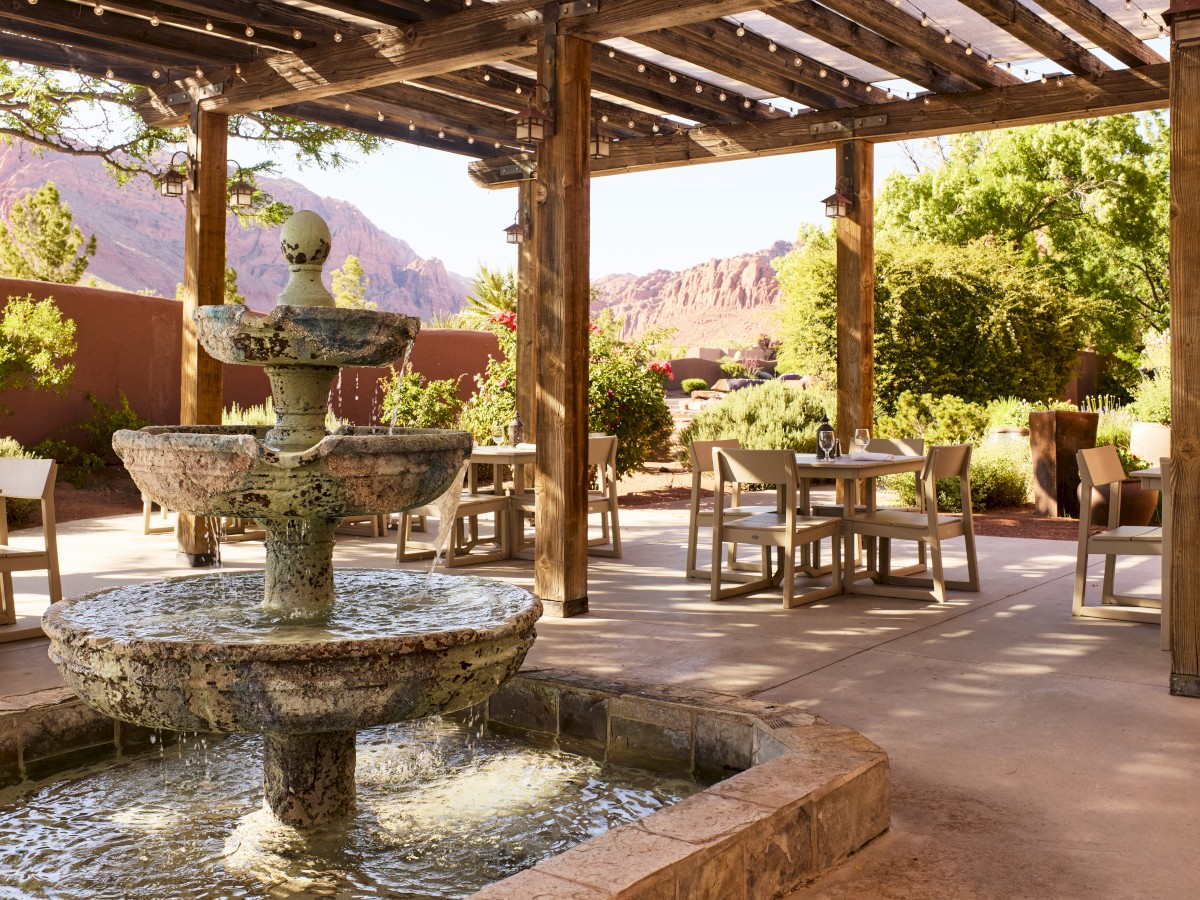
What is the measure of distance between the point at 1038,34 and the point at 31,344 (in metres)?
8.14

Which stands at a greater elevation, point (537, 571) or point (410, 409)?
point (410, 409)

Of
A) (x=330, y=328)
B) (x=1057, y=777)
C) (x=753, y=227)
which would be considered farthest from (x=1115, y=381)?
(x=753, y=227)

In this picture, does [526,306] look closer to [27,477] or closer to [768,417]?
[768,417]

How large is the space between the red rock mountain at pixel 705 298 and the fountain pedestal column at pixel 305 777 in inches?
2570

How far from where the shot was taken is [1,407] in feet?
33.0

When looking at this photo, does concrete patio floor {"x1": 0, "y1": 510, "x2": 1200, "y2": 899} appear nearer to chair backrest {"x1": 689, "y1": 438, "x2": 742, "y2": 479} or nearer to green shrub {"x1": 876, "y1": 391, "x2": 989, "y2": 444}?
chair backrest {"x1": 689, "y1": 438, "x2": 742, "y2": 479}

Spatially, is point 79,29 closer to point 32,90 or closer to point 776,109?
point 776,109

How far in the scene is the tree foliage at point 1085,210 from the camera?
67.1ft

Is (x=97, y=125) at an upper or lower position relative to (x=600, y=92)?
upper

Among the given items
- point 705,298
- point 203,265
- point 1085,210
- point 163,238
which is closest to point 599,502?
point 203,265

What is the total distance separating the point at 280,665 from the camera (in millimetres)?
2297

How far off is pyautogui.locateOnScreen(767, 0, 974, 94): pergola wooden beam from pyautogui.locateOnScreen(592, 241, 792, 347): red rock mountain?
2368 inches

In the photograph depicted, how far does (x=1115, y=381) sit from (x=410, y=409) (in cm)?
1397

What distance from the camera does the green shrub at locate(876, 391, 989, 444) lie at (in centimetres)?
1137
